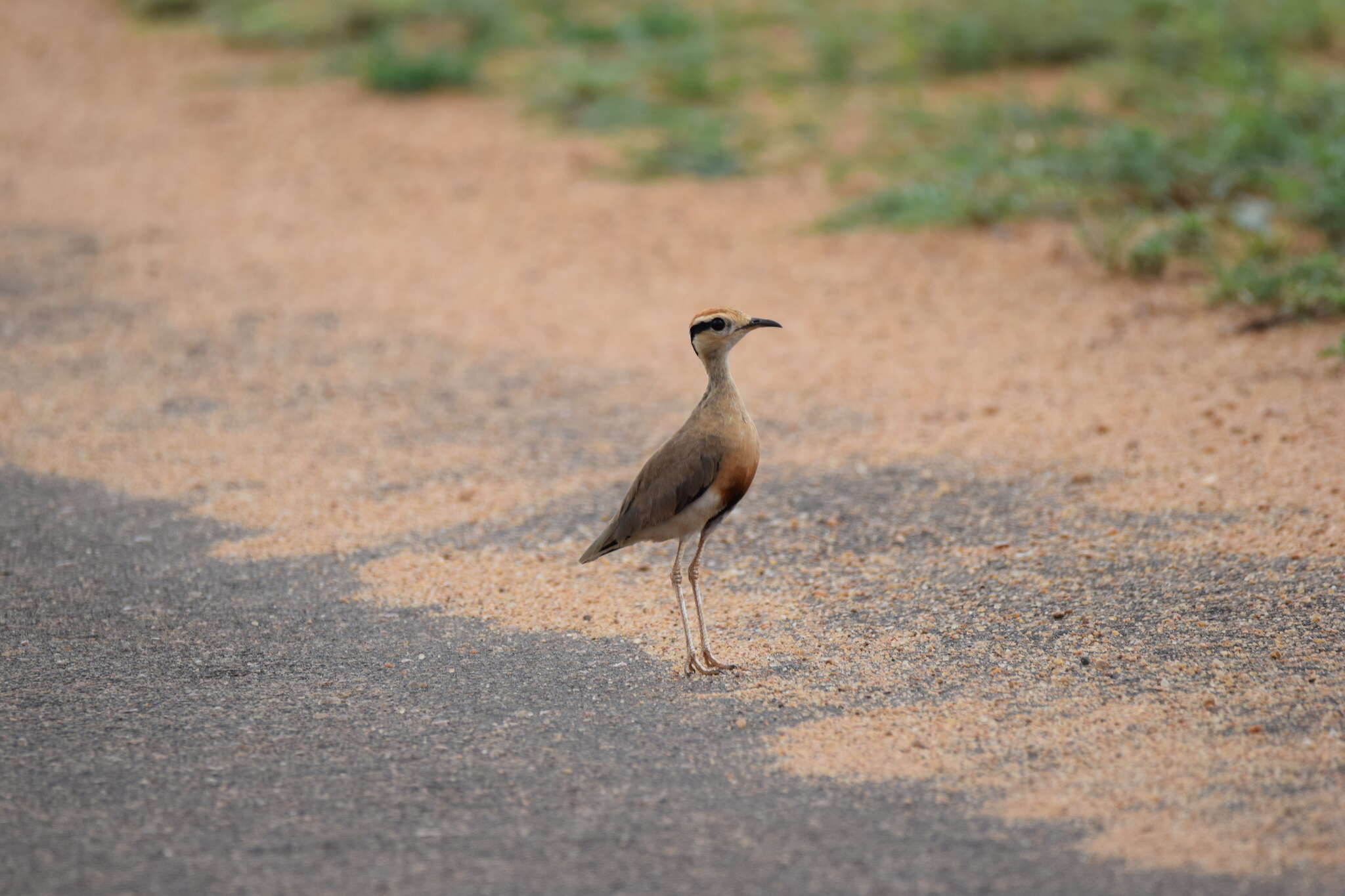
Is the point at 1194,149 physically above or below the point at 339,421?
Result: above

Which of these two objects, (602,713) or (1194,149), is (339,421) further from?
(1194,149)

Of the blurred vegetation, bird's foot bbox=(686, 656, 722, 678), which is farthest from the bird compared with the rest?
the blurred vegetation

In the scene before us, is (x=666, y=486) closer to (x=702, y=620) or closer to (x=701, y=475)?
(x=701, y=475)

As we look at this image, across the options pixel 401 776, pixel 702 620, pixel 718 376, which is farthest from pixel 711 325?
pixel 401 776

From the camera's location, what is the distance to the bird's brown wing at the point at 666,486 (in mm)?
5242

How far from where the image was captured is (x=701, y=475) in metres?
5.23

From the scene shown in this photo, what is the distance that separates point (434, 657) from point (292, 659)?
1.85 ft

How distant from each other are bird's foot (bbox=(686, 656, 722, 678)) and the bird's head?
119 cm

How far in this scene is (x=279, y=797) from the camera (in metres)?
4.41

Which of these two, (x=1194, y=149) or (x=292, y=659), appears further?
(x=1194, y=149)

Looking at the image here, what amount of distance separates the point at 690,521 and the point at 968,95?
939cm

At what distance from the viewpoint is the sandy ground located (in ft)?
15.6

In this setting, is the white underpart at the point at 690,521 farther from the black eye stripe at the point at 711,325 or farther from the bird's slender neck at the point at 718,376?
the black eye stripe at the point at 711,325

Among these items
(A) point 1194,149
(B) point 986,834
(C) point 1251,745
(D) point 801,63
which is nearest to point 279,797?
(B) point 986,834
